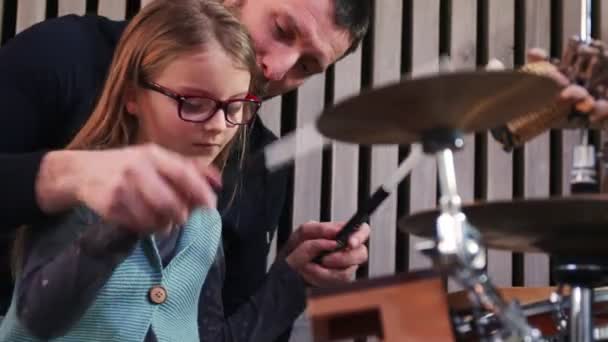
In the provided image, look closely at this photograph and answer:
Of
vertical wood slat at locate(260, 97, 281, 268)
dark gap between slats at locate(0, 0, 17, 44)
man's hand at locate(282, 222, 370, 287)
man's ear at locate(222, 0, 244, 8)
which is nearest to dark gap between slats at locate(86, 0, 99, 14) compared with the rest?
dark gap between slats at locate(0, 0, 17, 44)

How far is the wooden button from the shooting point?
3.53 ft

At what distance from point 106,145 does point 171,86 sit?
12 centimetres

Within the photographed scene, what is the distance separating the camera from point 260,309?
143 centimetres

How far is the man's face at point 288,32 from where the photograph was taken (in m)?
1.52

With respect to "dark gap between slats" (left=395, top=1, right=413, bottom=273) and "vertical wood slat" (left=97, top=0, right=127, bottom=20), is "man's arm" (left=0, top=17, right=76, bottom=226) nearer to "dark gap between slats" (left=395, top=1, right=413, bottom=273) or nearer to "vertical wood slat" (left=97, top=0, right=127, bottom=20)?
"vertical wood slat" (left=97, top=0, right=127, bottom=20)

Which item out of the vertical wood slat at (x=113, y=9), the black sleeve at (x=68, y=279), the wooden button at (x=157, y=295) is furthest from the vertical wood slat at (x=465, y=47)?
the black sleeve at (x=68, y=279)

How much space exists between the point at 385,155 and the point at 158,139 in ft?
3.40

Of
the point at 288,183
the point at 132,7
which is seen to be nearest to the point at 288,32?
the point at 288,183

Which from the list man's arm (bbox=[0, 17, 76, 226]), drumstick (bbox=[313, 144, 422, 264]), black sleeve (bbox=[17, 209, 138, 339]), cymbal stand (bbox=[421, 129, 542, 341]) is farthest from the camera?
man's arm (bbox=[0, 17, 76, 226])

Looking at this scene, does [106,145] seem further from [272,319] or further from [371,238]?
[371,238]

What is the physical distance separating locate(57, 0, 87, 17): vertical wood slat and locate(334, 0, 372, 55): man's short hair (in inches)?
27.8

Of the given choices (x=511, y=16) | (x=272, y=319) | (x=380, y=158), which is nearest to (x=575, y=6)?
(x=511, y=16)

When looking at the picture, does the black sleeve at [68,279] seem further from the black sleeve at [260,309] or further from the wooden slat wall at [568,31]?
the wooden slat wall at [568,31]

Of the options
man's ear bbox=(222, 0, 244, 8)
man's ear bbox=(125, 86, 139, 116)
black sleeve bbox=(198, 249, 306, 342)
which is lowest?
black sleeve bbox=(198, 249, 306, 342)
